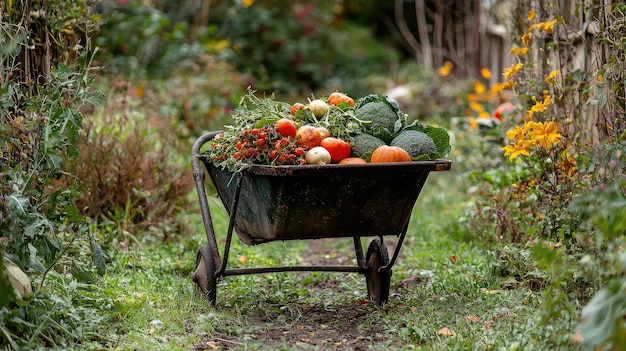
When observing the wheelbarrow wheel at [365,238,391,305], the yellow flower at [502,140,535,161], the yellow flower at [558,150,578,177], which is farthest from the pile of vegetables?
the yellow flower at [558,150,578,177]

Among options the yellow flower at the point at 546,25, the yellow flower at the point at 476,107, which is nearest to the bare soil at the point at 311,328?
the yellow flower at the point at 546,25

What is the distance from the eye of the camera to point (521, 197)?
186 inches

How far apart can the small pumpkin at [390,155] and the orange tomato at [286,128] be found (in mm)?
400

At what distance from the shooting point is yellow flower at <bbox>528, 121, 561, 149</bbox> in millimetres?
3989

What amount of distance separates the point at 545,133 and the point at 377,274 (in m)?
1.15

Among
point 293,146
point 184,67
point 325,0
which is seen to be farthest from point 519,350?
point 325,0

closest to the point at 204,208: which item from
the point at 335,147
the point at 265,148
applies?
the point at 265,148

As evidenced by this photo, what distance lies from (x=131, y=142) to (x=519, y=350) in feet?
11.0

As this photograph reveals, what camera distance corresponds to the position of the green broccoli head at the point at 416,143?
3645 mm

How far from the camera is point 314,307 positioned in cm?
419

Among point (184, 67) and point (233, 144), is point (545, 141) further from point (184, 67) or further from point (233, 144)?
point (184, 67)

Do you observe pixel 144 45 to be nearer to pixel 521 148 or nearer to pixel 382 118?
pixel 382 118

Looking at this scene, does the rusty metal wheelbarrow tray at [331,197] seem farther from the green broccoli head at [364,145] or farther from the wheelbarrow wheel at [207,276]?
the wheelbarrow wheel at [207,276]

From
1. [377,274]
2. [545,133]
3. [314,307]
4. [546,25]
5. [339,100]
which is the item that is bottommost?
[314,307]
